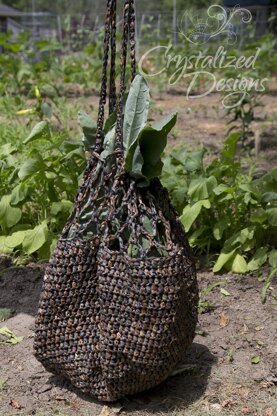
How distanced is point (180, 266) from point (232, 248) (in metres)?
1.35

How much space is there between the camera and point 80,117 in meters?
2.70

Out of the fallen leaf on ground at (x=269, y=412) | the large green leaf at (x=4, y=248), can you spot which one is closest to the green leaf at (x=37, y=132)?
the large green leaf at (x=4, y=248)

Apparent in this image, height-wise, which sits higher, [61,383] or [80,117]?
[80,117]

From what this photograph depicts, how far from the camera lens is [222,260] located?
369 centimetres

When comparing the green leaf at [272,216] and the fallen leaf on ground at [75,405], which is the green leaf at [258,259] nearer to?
the green leaf at [272,216]

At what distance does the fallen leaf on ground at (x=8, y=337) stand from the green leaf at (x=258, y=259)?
49.5 inches

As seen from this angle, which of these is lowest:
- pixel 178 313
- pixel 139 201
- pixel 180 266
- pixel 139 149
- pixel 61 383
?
pixel 61 383

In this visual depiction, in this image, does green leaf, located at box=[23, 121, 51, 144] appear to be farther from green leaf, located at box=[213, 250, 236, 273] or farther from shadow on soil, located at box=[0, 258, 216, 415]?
green leaf, located at box=[213, 250, 236, 273]

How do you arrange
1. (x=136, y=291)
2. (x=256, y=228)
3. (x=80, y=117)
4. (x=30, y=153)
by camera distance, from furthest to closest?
1. (x=30, y=153)
2. (x=256, y=228)
3. (x=80, y=117)
4. (x=136, y=291)

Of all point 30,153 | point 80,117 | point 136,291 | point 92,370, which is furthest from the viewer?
point 30,153

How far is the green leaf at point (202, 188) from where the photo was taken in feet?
12.0

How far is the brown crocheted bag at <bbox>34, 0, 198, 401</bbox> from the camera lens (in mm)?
2391

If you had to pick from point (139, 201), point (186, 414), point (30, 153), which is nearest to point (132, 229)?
point (139, 201)

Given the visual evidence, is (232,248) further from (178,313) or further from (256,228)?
(178,313)
